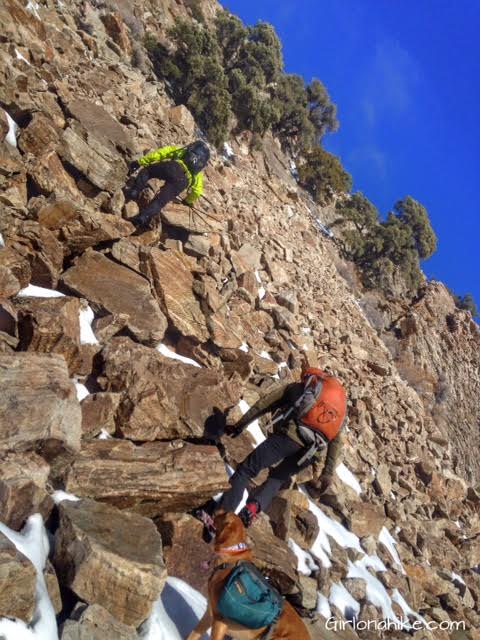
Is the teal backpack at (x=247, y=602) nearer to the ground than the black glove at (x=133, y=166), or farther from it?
nearer to the ground

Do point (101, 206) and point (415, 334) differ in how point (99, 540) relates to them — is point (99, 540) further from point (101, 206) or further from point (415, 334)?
point (415, 334)

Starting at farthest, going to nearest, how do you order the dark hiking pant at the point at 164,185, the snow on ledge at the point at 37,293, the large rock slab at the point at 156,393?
the dark hiking pant at the point at 164,185 < the snow on ledge at the point at 37,293 < the large rock slab at the point at 156,393

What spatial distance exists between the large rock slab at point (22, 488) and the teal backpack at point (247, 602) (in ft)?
5.38

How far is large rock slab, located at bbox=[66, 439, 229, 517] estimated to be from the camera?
460cm

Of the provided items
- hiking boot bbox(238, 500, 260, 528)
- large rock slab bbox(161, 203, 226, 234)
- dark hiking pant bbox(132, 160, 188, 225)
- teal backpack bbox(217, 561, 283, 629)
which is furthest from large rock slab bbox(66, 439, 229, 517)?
large rock slab bbox(161, 203, 226, 234)

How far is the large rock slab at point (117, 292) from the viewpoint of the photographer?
675cm

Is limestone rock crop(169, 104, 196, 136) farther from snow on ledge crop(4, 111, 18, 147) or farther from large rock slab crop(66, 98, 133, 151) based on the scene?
snow on ledge crop(4, 111, 18, 147)

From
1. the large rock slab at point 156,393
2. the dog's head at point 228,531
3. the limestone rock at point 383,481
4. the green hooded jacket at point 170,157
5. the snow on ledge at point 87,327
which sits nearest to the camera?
the dog's head at point 228,531

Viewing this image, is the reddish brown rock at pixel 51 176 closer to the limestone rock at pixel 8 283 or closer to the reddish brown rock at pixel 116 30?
the limestone rock at pixel 8 283

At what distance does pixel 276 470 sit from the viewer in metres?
6.11

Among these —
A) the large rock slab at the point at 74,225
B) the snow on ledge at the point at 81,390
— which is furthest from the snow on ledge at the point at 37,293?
the snow on ledge at the point at 81,390

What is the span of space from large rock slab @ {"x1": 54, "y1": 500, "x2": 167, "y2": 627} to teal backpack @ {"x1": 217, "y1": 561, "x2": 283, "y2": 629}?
536mm

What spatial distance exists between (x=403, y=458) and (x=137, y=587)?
33.0 ft

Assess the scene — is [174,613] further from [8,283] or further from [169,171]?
[169,171]
